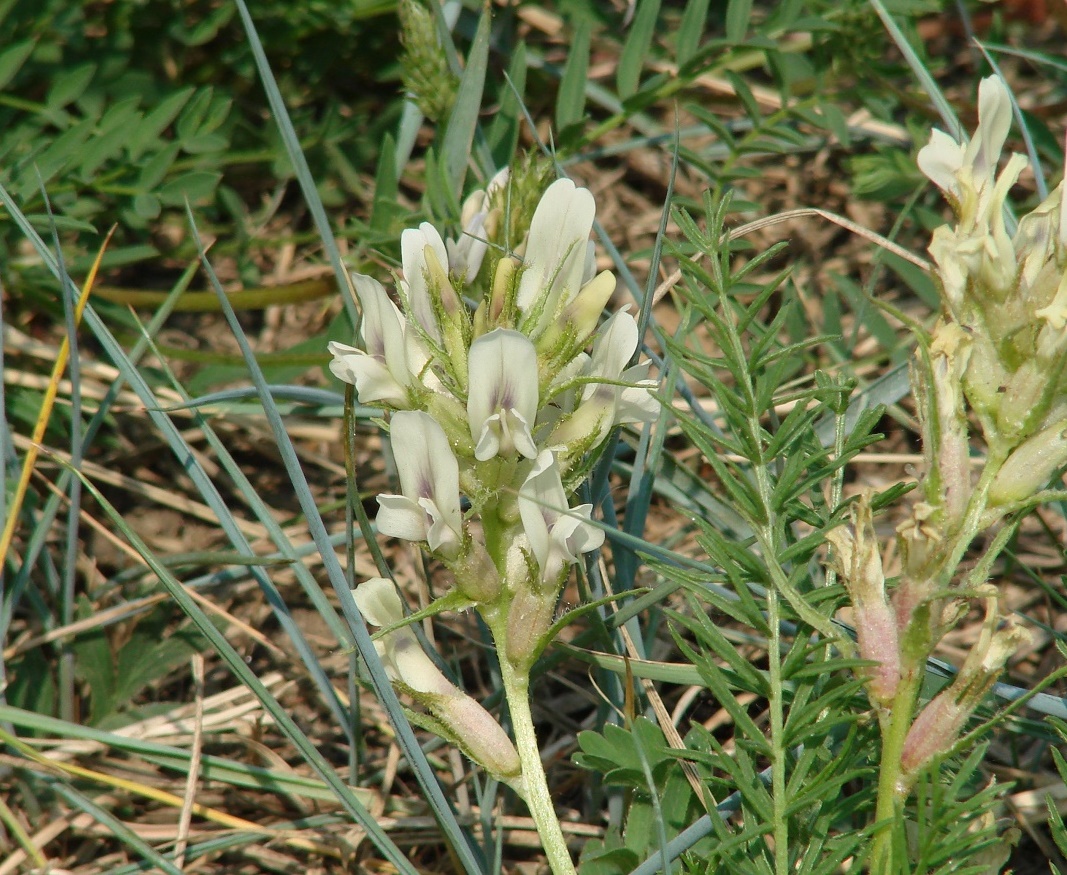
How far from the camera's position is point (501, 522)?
146 centimetres

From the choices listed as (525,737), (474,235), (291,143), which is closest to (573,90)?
(291,143)

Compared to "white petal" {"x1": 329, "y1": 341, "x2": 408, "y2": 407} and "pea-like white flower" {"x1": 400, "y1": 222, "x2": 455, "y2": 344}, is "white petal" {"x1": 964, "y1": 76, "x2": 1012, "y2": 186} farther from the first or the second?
"white petal" {"x1": 329, "y1": 341, "x2": 408, "y2": 407}

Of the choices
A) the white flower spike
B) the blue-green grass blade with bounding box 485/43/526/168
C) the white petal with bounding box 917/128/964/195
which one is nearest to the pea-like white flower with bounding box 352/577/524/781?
the white flower spike

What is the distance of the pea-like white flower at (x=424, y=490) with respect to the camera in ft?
4.44

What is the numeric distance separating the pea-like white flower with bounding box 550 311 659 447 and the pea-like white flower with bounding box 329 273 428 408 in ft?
0.70

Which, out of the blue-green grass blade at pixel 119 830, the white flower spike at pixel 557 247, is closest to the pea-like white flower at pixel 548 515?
the white flower spike at pixel 557 247

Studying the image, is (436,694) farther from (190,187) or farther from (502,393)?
(190,187)

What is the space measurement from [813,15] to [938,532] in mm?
1675

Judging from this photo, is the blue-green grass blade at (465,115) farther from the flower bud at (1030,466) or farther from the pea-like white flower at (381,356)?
the flower bud at (1030,466)

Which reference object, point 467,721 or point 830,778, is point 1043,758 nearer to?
point 830,778

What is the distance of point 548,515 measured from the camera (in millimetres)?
1417

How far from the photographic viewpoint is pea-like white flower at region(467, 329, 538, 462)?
1.32 meters

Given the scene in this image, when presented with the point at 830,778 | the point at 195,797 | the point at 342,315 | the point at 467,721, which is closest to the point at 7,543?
the point at 195,797

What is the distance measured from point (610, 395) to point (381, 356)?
12.3 inches
